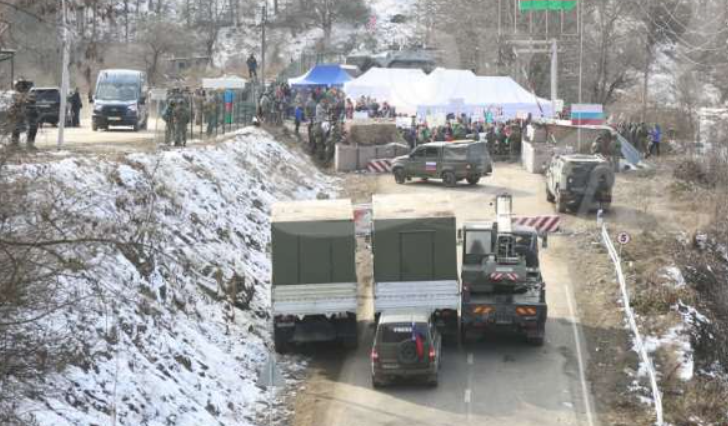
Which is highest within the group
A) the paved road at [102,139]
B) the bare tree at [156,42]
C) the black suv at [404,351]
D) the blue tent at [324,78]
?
the bare tree at [156,42]

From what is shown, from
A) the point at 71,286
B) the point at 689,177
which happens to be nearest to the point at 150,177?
the point at 71,286

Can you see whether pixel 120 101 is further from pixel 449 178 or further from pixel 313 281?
pixel 313 281

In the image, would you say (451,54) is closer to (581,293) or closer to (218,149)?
(218,149)

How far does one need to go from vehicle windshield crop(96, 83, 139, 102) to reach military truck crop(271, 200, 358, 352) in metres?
23.3

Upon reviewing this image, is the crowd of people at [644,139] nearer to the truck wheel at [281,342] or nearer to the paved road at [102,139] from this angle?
the paved road at [102,139]

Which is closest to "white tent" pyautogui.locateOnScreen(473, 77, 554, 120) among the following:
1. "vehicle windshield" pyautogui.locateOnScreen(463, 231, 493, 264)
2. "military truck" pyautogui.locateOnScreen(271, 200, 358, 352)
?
"vehicle windshield" pyautogui.locateOnScreen(463, 231, 493, 264)

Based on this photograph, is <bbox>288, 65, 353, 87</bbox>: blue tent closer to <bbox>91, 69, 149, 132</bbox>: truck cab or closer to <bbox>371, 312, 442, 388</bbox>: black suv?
<bbox>91, 69, 149, 132</bbox>: truck cab

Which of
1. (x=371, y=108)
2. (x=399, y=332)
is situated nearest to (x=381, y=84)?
(x=371, y=108)

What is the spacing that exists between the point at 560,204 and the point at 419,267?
15463mm

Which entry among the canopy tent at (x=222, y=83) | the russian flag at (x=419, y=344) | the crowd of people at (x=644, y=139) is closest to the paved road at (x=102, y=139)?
the canopy tent at (x=222, y=83)

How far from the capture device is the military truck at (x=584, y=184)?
1389 inches

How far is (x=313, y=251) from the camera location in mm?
21719

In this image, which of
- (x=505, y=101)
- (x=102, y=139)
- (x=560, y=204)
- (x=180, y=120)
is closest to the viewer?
(x=180, y=120)

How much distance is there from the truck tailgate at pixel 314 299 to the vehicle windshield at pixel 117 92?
23.8 meters
